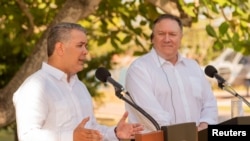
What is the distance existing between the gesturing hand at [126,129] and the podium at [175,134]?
0.71ft

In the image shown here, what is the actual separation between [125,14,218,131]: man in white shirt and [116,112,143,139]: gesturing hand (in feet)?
2.69

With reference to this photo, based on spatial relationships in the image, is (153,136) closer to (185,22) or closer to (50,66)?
(50,66)

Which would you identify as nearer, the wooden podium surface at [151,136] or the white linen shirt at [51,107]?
the wooden podium surface at [151,136]

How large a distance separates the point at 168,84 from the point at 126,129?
1159mm

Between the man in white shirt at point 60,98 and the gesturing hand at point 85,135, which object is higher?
the man in white shirt at point 60,98

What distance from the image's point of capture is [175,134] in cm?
339

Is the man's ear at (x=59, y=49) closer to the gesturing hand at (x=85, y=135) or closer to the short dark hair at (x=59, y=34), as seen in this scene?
the short dark hair at (x=59, y=34)

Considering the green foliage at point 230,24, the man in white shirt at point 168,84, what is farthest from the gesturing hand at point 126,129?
the green foliage at point 230,24

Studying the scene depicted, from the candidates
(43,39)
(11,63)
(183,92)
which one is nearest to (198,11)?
(43,39)

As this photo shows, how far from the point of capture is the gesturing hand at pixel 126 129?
3.59 m

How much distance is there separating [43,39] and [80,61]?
8.45ft

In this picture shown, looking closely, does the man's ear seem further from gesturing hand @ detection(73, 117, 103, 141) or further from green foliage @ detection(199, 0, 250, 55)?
green foliage @ detection(199, 0, 250, 55)

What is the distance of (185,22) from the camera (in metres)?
7.21

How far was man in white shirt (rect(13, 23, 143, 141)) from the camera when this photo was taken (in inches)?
134
